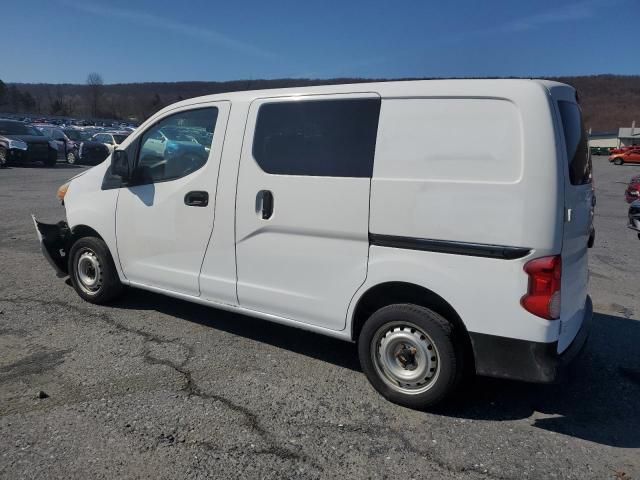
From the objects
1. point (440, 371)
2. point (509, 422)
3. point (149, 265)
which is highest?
point (149, 265)

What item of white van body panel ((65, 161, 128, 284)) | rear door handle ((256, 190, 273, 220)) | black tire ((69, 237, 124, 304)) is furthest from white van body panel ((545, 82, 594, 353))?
black tire ((69, 237, 124, 304))

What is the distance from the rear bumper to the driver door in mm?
2233

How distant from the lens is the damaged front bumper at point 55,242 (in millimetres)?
5598

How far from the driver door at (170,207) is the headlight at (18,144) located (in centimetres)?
2064

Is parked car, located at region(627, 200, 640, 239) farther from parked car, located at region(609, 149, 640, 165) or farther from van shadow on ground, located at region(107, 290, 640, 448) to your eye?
parked car, located at region(609, 149, 640, 165)

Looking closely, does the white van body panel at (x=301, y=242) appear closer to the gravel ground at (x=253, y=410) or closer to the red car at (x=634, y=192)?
the gravel ground at (x=253, y=410)

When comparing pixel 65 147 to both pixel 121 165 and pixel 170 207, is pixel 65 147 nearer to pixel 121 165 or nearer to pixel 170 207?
pixel 121 165

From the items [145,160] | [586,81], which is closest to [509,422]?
[145,160]

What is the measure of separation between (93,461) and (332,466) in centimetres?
127

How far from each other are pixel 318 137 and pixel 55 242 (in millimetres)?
3427

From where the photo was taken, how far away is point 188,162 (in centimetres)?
445

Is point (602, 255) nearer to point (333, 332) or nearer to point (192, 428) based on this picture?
point (333, 332)

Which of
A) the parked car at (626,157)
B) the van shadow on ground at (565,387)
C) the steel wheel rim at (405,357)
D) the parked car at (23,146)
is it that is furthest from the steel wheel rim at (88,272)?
the parked car at (626,157)

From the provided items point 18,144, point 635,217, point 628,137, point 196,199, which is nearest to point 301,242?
point 196,199
